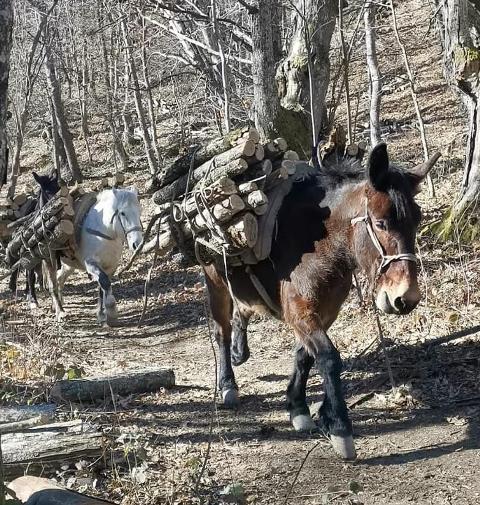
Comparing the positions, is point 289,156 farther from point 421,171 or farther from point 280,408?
point 280,408

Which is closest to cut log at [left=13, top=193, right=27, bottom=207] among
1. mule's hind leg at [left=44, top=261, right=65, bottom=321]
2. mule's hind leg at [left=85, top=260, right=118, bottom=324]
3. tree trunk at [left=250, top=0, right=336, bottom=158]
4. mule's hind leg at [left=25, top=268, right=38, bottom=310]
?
mule's hind leg at [left=25, top=268, right=38, bottom=310]

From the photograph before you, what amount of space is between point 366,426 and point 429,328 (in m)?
2.19

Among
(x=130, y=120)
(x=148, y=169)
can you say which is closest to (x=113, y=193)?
(x=148, y=169)

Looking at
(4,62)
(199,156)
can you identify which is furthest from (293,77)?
(4,62)

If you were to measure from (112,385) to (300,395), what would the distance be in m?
1.79

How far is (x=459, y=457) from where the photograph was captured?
17.1 feet

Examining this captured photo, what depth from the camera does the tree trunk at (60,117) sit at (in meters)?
24.0

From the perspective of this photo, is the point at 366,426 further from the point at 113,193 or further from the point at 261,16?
the point at 113,193

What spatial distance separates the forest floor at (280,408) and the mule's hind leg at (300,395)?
0.35 ft

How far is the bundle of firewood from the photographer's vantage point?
11344 mm

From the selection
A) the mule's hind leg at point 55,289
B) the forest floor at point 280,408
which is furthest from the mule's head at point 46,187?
the forest floor at point 280,408

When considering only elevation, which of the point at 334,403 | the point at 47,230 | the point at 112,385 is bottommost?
the point at 112,385

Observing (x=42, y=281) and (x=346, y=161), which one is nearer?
(x=346, y=161)

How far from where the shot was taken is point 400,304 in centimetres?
485
